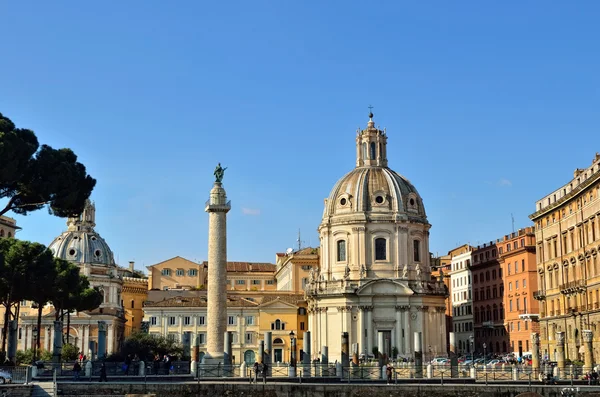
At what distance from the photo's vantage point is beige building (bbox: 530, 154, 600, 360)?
2483 inches

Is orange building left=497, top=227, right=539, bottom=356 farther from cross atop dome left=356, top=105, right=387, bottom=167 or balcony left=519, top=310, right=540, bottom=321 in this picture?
cross atop dome left=356, top=105, right=387, bottom=167

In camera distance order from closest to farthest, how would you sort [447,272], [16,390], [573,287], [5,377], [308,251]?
1. [16,390]
2. [5,377]
3. [573,287]
4. [308,251]
5. [447,272]

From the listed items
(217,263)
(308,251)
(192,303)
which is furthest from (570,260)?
(308,251)

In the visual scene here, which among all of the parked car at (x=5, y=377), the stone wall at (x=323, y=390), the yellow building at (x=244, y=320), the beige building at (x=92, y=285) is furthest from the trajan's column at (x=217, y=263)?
the beige building at (x=92, y=285)

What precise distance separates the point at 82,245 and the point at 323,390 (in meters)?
92.7

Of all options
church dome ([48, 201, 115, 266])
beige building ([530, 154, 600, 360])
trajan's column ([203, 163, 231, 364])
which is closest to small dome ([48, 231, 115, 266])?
church dome ([48, 201, 115, 266])

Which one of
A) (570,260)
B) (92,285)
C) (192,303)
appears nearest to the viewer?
(570,260)

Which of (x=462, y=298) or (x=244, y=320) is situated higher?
(x=462, y=298)

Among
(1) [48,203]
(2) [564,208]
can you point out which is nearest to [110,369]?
(1) [48,203]

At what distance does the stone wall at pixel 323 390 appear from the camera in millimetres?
40469

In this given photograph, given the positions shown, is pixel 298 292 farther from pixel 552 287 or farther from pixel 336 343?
pixel 552 287

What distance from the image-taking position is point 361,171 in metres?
92.9

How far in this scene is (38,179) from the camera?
Answer: 45562 mm

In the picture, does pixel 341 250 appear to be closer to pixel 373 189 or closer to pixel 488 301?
pixel 373 189
